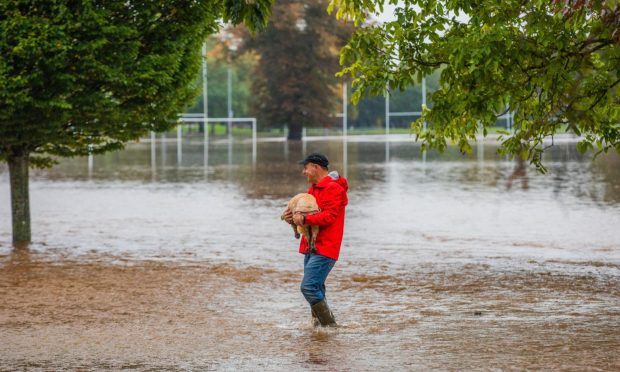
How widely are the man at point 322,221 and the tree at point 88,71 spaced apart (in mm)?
4889

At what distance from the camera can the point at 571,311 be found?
35.0 feet

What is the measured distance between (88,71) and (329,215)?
22.3 ft

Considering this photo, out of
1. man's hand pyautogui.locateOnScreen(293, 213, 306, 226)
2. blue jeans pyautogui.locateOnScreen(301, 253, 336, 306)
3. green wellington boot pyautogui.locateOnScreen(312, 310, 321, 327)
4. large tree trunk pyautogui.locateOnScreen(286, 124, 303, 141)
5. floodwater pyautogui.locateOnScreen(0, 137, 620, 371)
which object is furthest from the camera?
large tree trunk pyautogui.locateOnScreen(286, 124, 303, 141)

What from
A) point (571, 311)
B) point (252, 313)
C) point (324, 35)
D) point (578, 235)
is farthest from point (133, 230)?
point (324, 35)

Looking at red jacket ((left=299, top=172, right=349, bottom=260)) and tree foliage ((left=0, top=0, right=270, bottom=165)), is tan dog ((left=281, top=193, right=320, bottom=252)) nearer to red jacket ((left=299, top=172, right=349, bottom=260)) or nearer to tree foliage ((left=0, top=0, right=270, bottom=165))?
red jacket ((left=299, top=172, right=349, bottom=260))

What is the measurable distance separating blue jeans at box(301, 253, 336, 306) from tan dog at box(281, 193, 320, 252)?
98 millimetres

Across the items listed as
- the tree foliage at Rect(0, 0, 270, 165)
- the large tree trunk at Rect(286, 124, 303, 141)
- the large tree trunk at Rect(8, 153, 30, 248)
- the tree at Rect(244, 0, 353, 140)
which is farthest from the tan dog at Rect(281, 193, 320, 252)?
the large tree trunk at Rect(286, 124, 303, 141)

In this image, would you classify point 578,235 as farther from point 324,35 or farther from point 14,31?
point 324,35

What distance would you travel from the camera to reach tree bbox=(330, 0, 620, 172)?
9438 mm

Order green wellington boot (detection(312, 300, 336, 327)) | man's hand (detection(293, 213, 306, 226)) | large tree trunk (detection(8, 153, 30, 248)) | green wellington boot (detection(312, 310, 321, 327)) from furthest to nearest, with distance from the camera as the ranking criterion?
large tree trunk (detection(8, 153, 30, 248)) < green wellington boot (detection(312, 310, 321, 327)) < green wellington boot (detection(312, 300, 336, 327)) < man's hand (detection(293, 213, 306, 226))

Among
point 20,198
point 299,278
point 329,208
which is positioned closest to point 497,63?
point 329,208

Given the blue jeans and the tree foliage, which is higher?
the tree foliage

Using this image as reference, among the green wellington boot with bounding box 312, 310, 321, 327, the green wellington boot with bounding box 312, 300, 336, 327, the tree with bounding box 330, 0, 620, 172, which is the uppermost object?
the tree with bounding box 330, 0, 620, 172

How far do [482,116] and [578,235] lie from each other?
25.3ft
